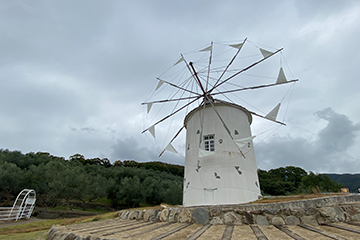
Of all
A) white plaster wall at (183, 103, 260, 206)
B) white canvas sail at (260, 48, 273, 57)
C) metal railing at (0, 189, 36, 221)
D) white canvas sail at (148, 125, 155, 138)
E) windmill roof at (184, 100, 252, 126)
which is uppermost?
white canvas sail at (260, 48, 273, 57)

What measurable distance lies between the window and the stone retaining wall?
6174 mm

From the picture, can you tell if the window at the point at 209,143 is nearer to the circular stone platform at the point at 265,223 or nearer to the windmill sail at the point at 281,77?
the windmill sail at the point at 281,77

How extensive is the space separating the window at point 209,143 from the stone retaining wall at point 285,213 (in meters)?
6.17

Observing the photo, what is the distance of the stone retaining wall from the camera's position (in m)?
5.20

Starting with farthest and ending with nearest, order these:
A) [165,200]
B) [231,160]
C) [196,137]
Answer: [165,200]
[196,137]
[231,160]

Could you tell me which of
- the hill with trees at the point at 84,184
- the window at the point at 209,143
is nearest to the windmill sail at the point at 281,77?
the window at the point at 209,143

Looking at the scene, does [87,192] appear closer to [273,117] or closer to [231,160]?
[231,160]

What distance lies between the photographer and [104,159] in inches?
2158

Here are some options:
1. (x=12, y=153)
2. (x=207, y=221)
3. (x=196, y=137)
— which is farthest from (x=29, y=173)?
(x=207, y=221)

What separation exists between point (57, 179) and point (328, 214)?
2386cm

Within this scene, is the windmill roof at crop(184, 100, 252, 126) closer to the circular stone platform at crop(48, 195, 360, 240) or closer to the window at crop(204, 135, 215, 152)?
the window at crop(204, 135, 215, 152)

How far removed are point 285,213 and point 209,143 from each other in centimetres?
725

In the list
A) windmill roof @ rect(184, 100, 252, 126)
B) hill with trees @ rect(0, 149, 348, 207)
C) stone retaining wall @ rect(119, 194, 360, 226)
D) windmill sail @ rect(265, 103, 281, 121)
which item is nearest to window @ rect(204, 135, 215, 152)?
windmill roof @ rect(184, 100, 252, 126)

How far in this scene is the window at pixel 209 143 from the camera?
12328 millimetres
